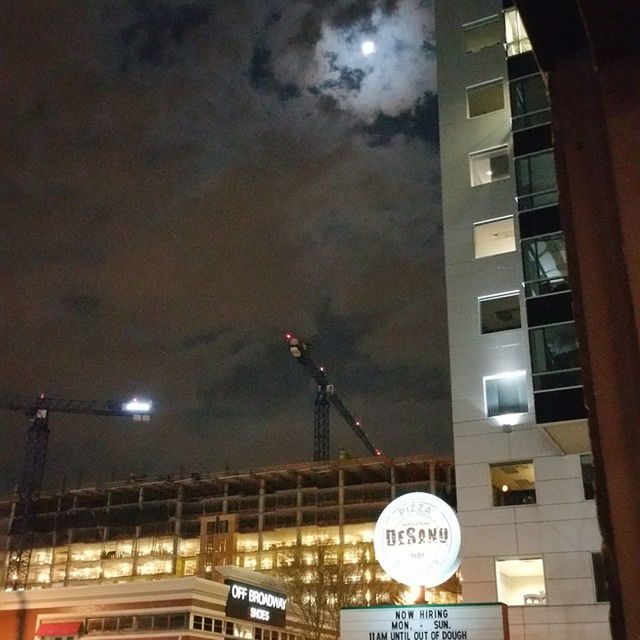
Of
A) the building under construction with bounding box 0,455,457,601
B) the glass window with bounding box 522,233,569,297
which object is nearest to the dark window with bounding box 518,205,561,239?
the glass window with bounding box 522,233,569,297

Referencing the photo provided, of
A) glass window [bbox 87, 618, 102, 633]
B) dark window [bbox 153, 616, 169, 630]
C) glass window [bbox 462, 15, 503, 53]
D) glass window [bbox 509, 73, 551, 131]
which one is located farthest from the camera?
glass window [bbox 462, 15, 503, 53]

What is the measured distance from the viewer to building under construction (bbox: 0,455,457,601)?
117125mm

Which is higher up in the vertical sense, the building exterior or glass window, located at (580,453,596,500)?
glass window, located at (580,453,596,500)

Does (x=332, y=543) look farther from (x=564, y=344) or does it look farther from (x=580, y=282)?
(x=580, y=282)

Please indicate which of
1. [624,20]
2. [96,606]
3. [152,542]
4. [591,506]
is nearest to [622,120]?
[624,20]

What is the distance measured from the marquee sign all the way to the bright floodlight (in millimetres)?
120469

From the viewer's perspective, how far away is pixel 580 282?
3.50 meters

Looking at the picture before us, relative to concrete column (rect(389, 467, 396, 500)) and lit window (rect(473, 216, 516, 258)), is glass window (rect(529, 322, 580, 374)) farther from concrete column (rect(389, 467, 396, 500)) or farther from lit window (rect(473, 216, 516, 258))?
concrete column (rect(389, 467, 396, 500))

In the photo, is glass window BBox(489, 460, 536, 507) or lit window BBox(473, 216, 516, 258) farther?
lit window BBox(473, 216, 516, 258)

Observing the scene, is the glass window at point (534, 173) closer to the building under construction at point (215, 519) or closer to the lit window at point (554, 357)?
the lit window at point (554, 357)

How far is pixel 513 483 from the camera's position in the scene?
3291cm

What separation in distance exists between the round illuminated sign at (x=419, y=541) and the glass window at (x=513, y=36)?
84.5ft

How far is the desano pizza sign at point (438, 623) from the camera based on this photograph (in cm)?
1836

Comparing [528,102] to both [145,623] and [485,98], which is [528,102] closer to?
[485,98]
